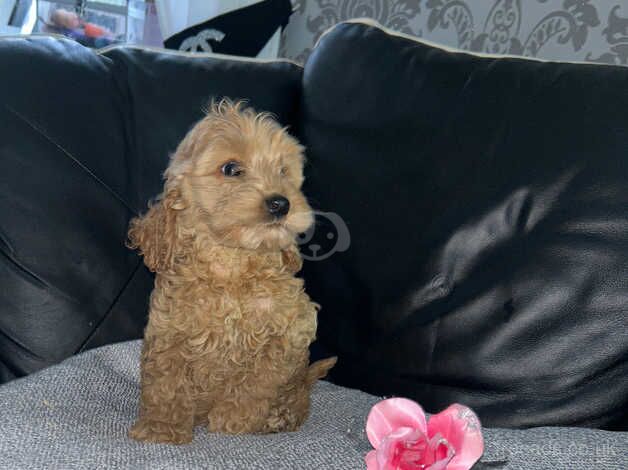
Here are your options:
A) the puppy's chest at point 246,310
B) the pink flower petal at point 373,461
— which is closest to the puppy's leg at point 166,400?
the puppy's chest at point 246,310

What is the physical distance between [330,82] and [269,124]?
37 centimetres

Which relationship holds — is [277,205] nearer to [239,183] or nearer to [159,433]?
[239,183]

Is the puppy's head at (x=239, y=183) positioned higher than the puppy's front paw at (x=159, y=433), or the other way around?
the puppy's head at (x=239, y=183)

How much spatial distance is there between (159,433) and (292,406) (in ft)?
0.96

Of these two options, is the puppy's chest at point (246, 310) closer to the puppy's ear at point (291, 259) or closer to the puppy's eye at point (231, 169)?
the puppy's ear at point (291, 259)

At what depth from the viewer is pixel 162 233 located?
1413 millimetres

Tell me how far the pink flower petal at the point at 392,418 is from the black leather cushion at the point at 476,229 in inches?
26.2

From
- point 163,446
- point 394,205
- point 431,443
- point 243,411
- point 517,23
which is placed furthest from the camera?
point 517,23

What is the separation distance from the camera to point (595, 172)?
1.34 m

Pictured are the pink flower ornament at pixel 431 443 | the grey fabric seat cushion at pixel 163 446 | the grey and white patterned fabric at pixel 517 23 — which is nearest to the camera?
the pink flower ornament at pixel 431 443

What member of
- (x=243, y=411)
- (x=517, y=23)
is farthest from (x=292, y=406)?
(x=517, y=23)

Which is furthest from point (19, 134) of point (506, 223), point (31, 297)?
point (506, 223)

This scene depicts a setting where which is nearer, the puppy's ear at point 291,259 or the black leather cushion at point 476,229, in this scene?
the black leather cushion at point 476,229

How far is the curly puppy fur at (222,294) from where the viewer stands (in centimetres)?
136
